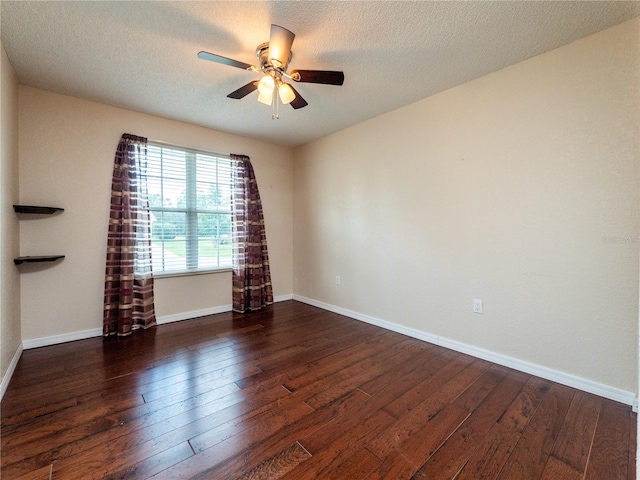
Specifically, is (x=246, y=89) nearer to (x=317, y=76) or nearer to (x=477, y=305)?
(x=317, y=76)

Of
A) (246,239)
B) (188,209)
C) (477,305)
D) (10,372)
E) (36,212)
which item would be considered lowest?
(10,372)

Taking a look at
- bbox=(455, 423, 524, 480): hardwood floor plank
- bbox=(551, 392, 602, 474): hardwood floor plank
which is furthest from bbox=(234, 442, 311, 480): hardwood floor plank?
bbox=(551, 392, 602, 474): hardwood floor plank

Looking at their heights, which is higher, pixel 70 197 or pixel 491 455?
pixel 70 197

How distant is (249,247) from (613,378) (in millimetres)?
3634

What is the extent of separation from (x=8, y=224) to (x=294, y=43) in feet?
8.41

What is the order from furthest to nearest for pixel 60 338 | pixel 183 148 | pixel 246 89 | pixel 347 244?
1. pixel 347 244
2. pixel 183 148
3. pixel 60 338
4. pixel 246 89

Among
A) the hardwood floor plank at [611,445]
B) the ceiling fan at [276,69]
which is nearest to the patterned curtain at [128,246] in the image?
the ceiling fan at [276,69]

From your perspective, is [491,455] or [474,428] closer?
[491,455]

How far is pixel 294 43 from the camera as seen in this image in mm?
1981

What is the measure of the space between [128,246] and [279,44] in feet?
8.29

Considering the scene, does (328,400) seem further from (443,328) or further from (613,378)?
(613,378)

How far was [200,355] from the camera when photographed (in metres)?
2.51

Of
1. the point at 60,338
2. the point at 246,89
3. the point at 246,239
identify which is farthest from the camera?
the point at 246,239

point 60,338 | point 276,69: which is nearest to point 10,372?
point 60,338
